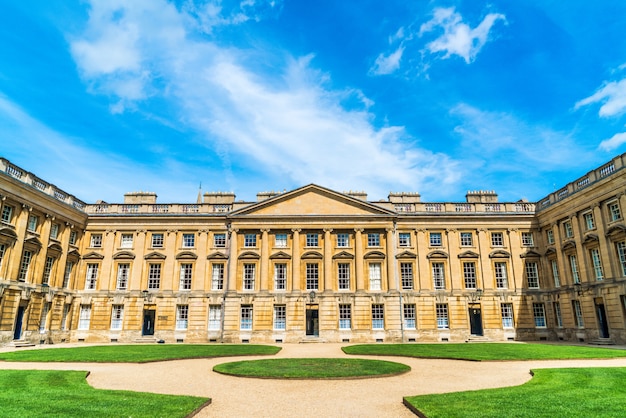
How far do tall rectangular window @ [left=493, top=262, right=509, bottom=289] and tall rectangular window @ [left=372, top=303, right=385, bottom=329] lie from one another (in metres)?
11.0

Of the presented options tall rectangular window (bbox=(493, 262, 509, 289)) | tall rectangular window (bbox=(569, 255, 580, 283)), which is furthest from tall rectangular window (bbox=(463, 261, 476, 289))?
tall rectangular window (bbox=(569, 255, 580, 283))

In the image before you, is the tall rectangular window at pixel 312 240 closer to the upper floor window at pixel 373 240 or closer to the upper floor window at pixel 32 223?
the upper floor window at pixel 373 240

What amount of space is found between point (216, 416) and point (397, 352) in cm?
1524

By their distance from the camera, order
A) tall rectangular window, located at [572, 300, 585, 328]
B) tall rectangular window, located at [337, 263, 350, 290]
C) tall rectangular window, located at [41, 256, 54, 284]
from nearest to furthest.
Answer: tall rectangular window, located at [572, 300, 585, 328], tall rectangular window, located at [41, 256, 54, 284], tall rectangular window, located at [337, 263, 350, 290]

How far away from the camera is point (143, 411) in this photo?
885cm

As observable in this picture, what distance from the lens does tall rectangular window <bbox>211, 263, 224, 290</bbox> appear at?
1453 inches

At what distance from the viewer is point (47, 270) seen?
32719mm

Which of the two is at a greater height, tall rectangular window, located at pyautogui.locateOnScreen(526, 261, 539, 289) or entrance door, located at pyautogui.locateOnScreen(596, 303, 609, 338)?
tall rectangular window, located at pyautogui.locateOnScreen(526, 261, 539, 289)

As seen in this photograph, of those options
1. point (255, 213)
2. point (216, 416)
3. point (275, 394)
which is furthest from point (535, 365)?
point (255, 213)

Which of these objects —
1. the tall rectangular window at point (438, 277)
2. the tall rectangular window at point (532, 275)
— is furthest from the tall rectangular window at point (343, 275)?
the tall rectangular window at point (532, 275)

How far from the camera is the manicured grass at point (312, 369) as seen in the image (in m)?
13.9

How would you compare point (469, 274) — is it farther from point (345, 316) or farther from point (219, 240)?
point (219, 240)

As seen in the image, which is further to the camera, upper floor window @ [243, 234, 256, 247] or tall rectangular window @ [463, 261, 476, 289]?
→ upper floor window @ [243, 234, 256, 247]

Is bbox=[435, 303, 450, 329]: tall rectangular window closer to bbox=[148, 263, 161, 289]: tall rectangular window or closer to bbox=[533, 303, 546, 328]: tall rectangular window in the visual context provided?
bbox=[533, 303, 546, 328]: tall rectangular window
